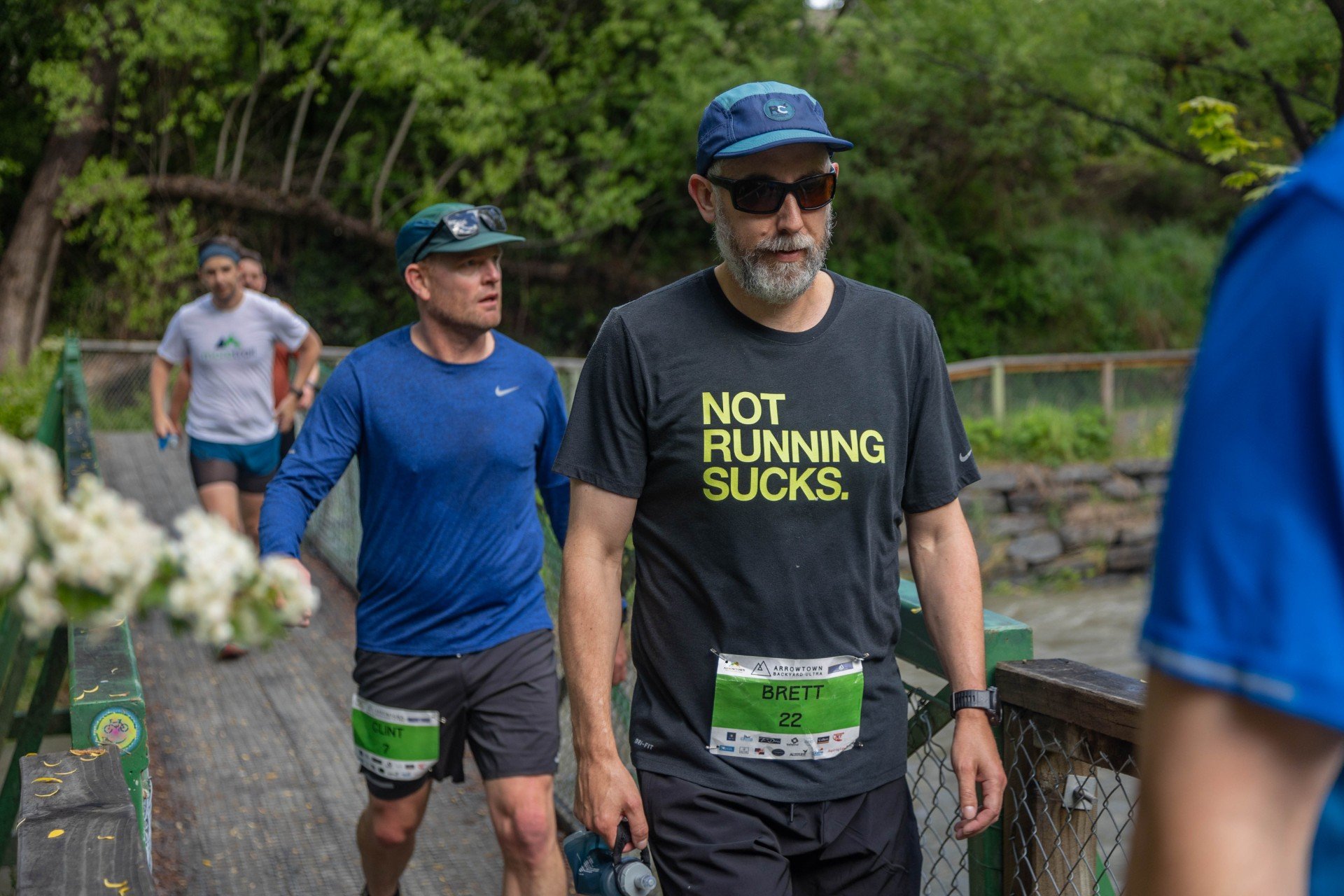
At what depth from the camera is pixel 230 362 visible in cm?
684

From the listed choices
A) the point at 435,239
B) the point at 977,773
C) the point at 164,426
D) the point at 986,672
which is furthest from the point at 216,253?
the point at 977,773

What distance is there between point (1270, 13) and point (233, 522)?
10.5 meters

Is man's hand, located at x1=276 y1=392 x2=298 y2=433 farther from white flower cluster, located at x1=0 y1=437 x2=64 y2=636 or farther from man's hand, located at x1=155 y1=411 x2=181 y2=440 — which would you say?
white flower cluster, located at x1=0 y1=437 x2=64 y2=636

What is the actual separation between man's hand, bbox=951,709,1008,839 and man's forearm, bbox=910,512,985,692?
0.08 m

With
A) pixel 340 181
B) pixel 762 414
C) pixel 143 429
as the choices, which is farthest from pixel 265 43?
pixel 762 414

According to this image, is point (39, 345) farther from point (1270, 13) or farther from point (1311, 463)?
point (1311, 463)

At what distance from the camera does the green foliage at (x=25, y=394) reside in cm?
1171

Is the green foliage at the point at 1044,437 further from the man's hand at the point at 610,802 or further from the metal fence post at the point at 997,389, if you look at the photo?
the man's hand at the point at 610,802

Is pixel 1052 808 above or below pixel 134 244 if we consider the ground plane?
below

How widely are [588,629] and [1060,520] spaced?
1394 centimetres

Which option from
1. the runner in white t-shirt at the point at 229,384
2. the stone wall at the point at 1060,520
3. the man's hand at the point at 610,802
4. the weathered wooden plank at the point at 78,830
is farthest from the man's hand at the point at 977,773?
the stone wall at the point at 1060,520

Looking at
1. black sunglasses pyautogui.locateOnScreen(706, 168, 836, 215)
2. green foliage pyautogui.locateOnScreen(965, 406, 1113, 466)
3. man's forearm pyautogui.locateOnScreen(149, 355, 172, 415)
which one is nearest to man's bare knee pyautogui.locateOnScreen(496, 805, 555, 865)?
black sunglasses pyautogui.locateOnScreen(706, 168, 836, 215)

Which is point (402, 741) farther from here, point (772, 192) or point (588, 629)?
point (772, 192)

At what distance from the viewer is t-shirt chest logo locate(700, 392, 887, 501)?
2371 millimetres
